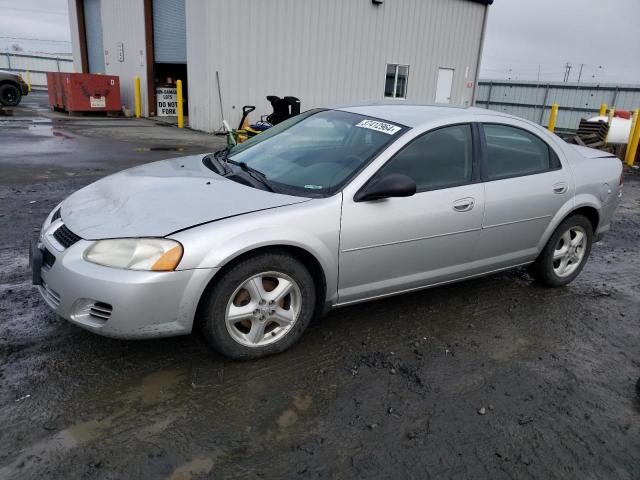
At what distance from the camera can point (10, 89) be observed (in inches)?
715

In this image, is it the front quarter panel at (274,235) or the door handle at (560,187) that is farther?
the door handle at (560,187)

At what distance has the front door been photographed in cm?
312

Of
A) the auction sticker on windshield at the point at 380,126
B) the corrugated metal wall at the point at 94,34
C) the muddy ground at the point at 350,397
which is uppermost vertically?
the corrugated metal wall at the point at 94,34

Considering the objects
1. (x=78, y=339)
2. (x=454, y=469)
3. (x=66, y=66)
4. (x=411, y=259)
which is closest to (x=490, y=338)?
(x=411, y=259)

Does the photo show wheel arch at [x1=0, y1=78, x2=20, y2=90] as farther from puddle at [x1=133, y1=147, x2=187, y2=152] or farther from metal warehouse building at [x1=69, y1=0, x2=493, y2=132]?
puddle at [x1=133, y1=147, x2=187, y2=152]

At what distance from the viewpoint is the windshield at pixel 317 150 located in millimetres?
3234

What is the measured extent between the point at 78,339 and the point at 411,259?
217 cm

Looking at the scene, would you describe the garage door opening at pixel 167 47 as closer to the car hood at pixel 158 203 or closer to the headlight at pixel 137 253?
the car hood at pixel 158 203

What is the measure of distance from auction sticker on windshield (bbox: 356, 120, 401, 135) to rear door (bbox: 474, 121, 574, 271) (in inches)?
29.7

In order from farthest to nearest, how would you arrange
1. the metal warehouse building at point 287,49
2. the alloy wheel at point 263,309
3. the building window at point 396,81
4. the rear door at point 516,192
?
the building window at point 396,81
the metal warehouse building at point 287,49
the rear door at point 516,192
the alloy wheel at point 263,309

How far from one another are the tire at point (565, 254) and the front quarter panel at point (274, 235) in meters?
2.14

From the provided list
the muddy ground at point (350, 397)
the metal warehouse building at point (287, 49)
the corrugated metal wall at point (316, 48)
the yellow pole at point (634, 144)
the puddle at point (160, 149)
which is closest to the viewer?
the muddy ground at point (350, 397)

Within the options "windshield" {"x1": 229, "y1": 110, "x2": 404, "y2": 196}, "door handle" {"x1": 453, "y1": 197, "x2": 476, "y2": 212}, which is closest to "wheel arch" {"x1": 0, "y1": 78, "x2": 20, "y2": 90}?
"windshield" {"x1": 229, "y1": 110, "x2": 404, "y2": 196}

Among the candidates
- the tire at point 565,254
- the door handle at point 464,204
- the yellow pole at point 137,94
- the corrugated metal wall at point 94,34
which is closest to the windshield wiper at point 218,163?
the door handle at point 464,204
